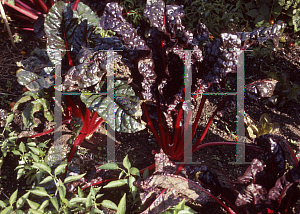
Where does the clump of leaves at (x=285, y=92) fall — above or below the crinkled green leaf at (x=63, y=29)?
Result: below

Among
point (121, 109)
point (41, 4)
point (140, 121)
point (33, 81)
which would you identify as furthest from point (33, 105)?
point (41, 4)

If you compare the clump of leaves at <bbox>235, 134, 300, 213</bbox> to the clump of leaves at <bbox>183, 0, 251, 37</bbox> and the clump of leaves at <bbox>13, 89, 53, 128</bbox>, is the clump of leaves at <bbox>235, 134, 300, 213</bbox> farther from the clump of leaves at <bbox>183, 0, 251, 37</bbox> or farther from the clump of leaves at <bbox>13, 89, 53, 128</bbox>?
the clump of leaves at <bbox>183, 0, 251, 37</bbox>

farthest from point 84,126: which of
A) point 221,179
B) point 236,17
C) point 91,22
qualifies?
point 236,17

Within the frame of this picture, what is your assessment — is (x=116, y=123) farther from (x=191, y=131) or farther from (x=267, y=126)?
(x=267, y=126)

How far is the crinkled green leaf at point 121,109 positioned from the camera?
5.11 feet

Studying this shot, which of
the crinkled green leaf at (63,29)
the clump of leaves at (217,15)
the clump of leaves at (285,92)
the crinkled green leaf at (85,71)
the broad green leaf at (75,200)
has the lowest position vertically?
the broad green leaf at (75,200)

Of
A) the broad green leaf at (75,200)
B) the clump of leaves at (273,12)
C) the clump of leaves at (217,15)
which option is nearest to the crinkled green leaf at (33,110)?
the broad green leaf at (75,200)

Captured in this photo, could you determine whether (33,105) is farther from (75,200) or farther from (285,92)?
(285,92)

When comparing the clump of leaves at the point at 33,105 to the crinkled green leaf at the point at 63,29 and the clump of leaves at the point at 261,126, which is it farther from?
the clump of leaves at the point at 261,126

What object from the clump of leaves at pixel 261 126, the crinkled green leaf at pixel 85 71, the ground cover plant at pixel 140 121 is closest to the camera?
the ground cover plant at pixel 140 121

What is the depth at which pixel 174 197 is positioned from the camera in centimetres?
143

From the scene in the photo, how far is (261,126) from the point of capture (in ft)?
6.23

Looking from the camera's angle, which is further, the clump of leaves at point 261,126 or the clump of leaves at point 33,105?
the clump of leaves at point 261,126

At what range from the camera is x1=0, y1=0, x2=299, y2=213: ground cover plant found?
4.58 ft
